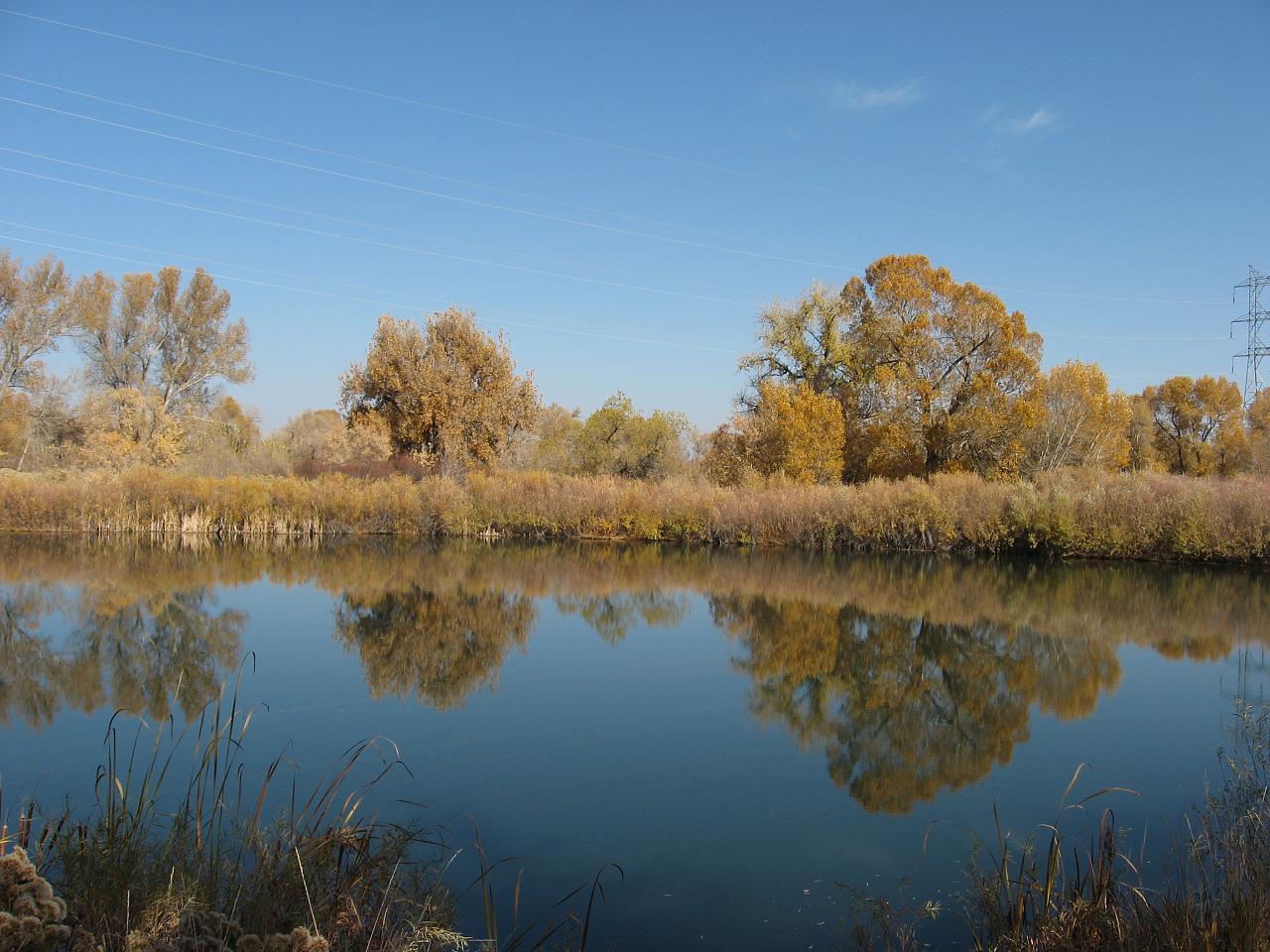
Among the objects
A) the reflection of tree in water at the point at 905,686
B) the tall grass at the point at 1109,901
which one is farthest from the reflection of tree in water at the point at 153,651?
the tall grass at the point at 1109,901

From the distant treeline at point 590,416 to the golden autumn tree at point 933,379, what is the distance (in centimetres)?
6

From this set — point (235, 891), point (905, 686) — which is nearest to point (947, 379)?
point (905, 686)

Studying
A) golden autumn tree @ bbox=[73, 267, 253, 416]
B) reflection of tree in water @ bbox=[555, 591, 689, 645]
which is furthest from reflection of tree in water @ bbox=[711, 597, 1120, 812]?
golden autumn tree @ bbox=[73, 267, 253, 416]

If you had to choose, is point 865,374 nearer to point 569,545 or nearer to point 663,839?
point 569,545

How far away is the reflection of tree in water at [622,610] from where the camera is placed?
12023 millimetres

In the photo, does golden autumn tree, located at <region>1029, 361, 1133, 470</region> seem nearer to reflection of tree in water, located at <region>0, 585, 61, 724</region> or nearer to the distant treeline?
the distant treeline

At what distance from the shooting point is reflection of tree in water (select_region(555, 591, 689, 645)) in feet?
39.4

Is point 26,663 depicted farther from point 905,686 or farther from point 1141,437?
point 1141,437

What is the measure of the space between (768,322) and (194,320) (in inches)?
885

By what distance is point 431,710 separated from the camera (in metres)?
7.67

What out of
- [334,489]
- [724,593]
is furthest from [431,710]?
[334,489]

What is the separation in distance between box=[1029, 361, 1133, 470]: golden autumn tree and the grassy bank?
608 centimetres

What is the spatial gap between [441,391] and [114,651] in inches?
814

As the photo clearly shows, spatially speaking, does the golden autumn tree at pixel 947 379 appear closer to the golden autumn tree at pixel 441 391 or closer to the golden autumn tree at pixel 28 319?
the golden autumn tree at pixel 441 391
